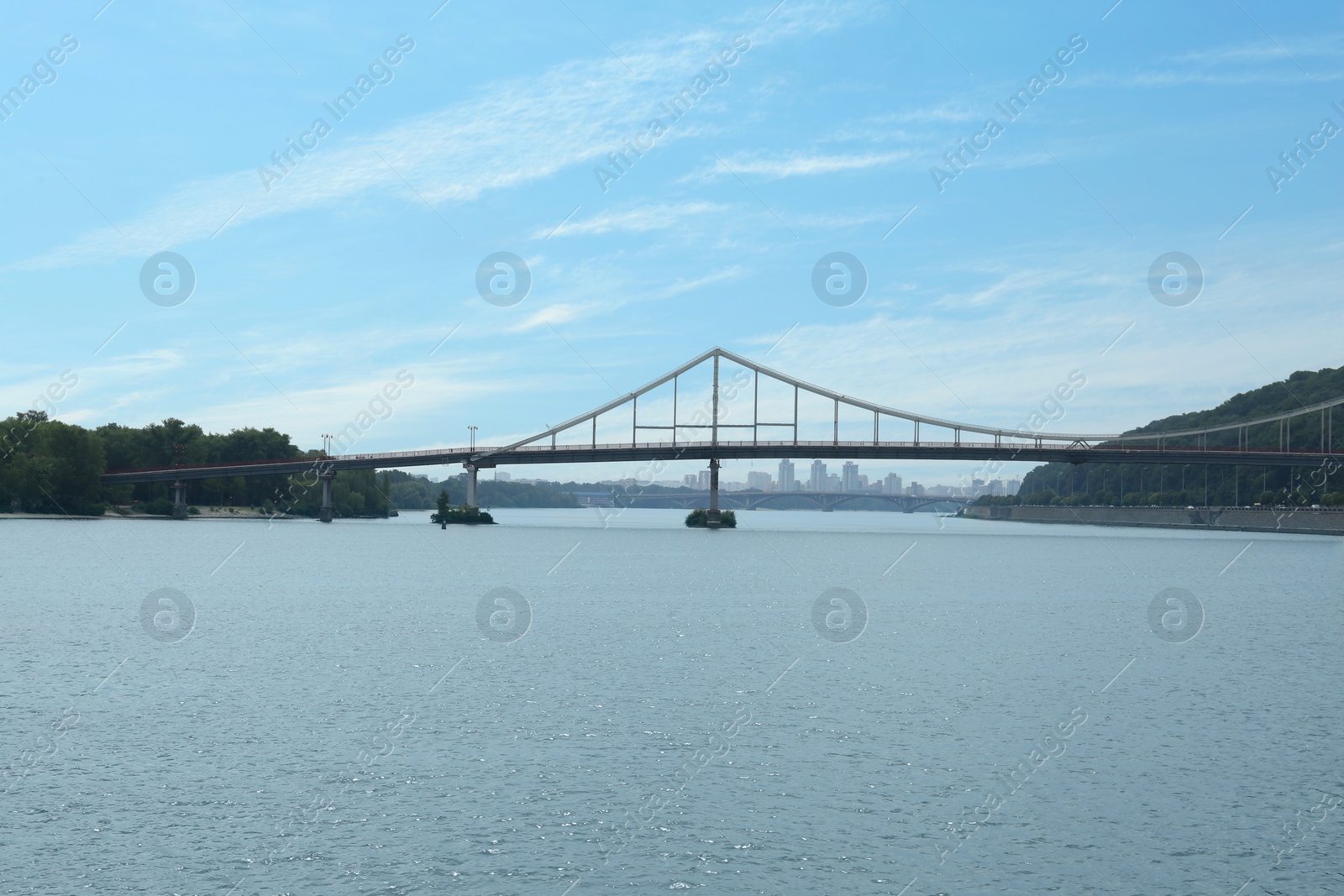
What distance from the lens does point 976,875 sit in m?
12.7

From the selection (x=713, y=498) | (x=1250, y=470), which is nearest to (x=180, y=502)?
(x=713, y=498)

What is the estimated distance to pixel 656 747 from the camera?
17.9 metres

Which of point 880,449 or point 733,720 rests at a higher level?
point 880,449

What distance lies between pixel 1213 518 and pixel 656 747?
142 m

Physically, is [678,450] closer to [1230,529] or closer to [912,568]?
[912,568]

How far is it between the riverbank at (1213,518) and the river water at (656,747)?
313 ft

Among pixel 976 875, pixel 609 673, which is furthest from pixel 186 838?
pixel 609 673

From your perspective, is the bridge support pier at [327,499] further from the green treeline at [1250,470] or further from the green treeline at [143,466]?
the green treeline at [1250,470]

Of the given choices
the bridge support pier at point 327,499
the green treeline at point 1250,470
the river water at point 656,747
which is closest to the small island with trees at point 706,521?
the bridge support pier at point 327,499

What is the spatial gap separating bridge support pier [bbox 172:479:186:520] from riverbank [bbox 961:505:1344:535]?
116m

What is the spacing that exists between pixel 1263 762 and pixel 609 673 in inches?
479

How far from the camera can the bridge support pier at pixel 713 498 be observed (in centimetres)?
11956

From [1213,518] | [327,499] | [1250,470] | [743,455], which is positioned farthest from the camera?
[1250,470]

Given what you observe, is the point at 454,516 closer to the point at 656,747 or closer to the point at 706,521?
the point at 706,521
